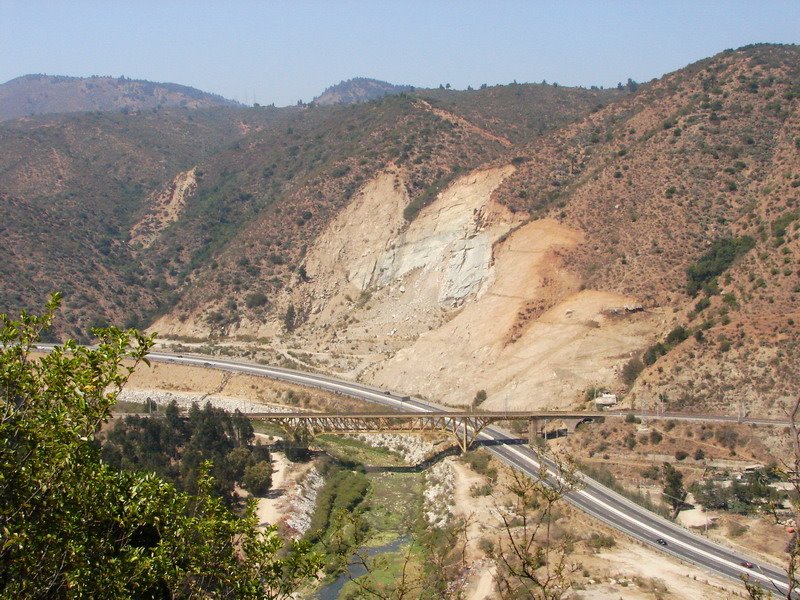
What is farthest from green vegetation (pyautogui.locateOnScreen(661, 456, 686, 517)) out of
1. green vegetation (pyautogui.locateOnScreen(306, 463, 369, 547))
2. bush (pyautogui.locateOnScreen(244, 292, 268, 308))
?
bush (pyautogui.locateOnScreen(244, 292, 268, 308))

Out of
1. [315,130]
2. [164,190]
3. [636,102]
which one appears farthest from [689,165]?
[164,190]

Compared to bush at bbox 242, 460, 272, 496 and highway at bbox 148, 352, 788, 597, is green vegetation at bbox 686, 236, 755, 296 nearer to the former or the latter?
highway at bbox 148, 352, 788, 597

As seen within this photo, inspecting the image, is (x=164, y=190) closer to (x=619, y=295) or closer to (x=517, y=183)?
(x=517, y=183)

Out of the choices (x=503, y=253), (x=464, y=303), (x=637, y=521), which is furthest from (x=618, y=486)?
(x=503, y=253)

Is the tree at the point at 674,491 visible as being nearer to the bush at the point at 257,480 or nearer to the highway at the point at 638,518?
the highway at the point at 638,518

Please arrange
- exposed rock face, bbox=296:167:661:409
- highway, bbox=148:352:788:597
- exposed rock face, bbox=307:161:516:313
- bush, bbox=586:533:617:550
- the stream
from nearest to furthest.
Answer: highway, bbox=148:352:788:597, the stream, bush, bbox=586:533:617:550, exposed rock face, bbox=296:167:661:409, exposed rock face, bbox=307:161:516:313

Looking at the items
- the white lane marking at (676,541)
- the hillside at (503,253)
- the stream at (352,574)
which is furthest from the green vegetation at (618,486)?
the stream at (352,574)
